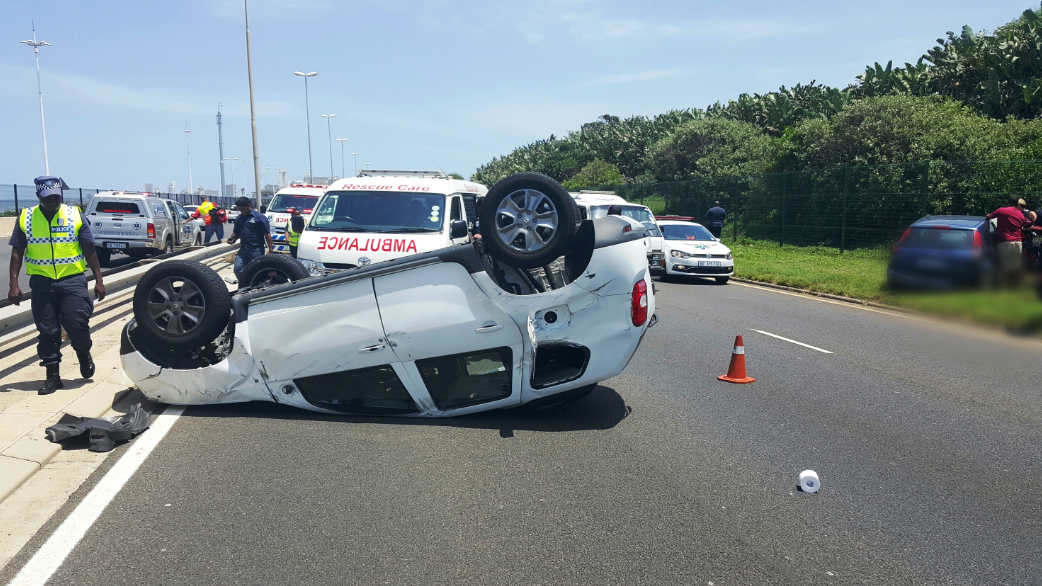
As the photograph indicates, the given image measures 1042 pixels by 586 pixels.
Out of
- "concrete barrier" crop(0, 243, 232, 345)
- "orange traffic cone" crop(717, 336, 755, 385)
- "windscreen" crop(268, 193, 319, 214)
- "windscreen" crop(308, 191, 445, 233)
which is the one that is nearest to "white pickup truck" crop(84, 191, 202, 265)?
"concrete barrier" crop(0, 243, 232, 345)

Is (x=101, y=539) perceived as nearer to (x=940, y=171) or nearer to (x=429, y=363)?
(x=429, y=363)

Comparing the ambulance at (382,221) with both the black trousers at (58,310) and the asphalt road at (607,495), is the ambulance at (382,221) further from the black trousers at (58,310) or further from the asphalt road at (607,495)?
the asphalt road at (607,495)

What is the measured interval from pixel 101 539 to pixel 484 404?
10.4ft

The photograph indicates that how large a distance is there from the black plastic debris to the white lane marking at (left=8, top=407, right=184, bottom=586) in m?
0.10

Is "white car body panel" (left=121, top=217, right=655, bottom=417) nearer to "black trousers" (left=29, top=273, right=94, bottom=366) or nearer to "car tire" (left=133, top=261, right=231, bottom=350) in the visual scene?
"car tire" (left=133, top=261, right=231, bottom=350)

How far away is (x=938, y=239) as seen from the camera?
131cm

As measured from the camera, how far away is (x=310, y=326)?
22.5ft

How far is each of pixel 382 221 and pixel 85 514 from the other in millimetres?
7549

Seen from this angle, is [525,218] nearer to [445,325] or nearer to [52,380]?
[445,325]

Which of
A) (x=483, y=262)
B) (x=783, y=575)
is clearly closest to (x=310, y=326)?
(x=483, y=262)

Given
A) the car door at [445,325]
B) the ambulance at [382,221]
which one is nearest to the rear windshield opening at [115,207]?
the ambulance at [382,221]

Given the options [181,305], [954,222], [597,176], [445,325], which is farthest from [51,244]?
[597,176]

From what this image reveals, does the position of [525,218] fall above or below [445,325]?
above

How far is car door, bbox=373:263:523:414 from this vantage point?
21.9 feet
